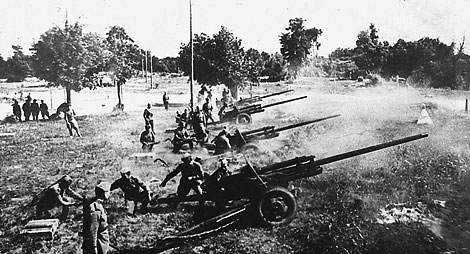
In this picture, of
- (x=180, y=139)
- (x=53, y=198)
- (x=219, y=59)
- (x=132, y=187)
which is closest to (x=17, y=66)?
(x=219, y=59)

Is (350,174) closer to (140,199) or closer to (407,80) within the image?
(140,199)

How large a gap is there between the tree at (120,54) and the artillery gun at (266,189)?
20506mm

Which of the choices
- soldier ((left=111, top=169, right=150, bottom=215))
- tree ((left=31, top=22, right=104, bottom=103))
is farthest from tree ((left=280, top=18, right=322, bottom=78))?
soldier ((left=111, top=169, right=150, bottom=215))

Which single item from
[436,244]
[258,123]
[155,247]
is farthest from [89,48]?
[436,244]

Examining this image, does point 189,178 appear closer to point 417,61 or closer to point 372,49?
point 417,61

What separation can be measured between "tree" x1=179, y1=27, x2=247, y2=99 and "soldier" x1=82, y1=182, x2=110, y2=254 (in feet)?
76.2

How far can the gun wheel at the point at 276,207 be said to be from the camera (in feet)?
24.9

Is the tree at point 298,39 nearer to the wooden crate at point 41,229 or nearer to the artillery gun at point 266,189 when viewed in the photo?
→ the artillery gun at point 266,189

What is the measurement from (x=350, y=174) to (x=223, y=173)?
4.10 m

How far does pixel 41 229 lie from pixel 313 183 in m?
6.08

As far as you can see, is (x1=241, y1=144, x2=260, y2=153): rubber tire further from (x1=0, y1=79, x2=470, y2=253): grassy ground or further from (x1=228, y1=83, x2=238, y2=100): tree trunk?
(x1=228, y1=83, x2=238, y2=100): tree trunk

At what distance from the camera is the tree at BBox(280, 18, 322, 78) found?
3750 centimetres

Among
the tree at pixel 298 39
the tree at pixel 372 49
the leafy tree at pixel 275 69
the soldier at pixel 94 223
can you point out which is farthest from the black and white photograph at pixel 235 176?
the leafy tree at pixel 275 69

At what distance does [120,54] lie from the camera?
28.4 metres
